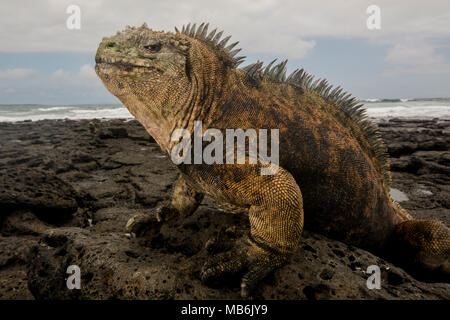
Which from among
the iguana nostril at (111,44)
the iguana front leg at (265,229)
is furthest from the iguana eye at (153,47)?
the iguana front leg at (265,229)

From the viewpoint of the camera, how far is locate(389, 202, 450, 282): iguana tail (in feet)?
9.11

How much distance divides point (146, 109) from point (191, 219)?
105 centimetres

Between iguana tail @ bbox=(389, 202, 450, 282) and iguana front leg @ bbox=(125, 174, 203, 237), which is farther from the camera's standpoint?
iguana tail @ bbox=(389, 202, 450, 282)

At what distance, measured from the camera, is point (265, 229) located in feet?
6.29

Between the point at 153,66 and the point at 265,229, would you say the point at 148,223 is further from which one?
the point at 153,66

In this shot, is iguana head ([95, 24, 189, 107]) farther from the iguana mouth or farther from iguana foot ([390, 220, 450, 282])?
iguana foot ([390, 220, 450, 282])

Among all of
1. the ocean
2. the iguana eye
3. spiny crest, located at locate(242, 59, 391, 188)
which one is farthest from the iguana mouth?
the ocean

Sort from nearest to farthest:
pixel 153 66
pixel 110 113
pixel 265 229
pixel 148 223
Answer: pixel 265 229 < pixel 153 66 < pixel 148 223 < pixel 110 113

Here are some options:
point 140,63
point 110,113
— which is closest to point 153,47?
point 140,63

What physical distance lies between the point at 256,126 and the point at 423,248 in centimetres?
193

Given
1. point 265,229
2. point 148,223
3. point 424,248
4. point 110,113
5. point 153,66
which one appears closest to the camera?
point 265,229

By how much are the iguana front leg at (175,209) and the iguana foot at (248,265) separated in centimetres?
83

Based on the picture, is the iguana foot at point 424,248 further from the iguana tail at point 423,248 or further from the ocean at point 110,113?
the ocean at point 110,113
